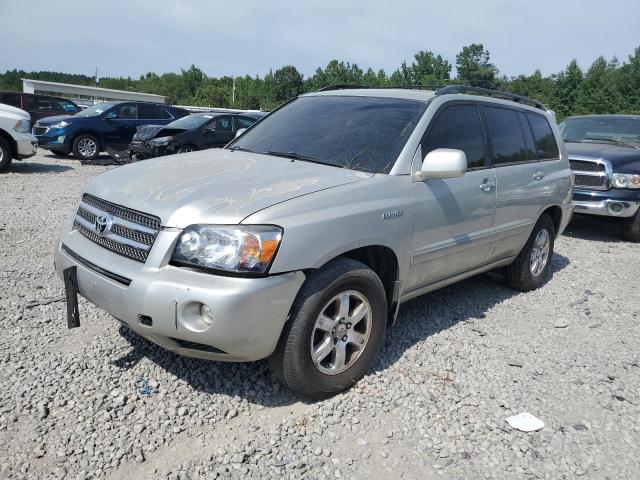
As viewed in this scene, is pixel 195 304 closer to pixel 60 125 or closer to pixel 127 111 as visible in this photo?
pixel 60 125

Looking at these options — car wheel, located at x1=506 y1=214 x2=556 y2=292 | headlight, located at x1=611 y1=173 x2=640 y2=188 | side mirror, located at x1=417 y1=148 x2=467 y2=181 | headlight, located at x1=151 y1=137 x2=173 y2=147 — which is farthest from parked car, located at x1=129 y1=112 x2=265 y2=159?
side mirror, located at x1=417 y1=148 x2=467 y2=181

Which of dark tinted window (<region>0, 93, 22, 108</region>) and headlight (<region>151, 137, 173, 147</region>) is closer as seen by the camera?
headlight (<region>151, 137, 173, 147</region>)

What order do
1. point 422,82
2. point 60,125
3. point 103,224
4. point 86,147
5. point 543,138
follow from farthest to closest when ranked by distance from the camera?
point 422,82
point 86,147
point 60,125
point 543,138
point 103,224

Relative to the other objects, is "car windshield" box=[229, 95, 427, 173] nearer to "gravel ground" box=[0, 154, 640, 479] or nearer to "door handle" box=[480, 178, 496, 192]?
"door handle" box=[480, 178, 496, 192]

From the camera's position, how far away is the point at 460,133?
155 inches

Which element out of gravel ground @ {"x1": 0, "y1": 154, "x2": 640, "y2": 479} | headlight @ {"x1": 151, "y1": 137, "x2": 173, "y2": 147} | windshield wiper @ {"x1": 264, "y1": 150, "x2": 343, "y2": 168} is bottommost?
gravel ground @ {"x1": 0, "y1": 154, "x2": 640, "y2": 479}

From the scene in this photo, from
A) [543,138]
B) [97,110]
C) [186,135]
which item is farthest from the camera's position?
[97,110]

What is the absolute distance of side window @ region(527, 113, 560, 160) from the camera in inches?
197

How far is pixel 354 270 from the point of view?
2.94 m

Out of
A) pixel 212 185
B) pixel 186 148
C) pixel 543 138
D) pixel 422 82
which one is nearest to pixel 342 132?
pixel 212 185

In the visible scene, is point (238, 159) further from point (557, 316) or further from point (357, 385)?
point (557, 316)

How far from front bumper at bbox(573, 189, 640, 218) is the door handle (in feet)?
14.2

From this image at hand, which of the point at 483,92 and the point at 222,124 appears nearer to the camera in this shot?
the point at 483,92

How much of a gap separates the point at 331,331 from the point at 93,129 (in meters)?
12.5
